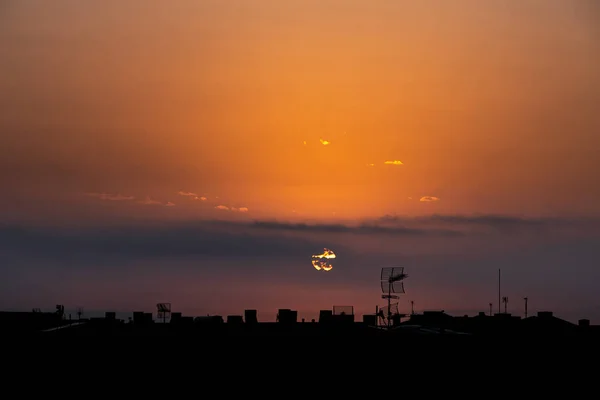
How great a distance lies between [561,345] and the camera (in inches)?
4082

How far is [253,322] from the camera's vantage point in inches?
4306

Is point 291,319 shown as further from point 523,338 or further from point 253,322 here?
point 523,338

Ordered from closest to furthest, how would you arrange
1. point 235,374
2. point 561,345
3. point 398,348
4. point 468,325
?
point 235,374 → point 398,348 → point 561,345 → point 468,325

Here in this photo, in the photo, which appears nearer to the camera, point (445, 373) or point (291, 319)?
point (445, 373)

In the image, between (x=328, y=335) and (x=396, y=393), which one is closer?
(x=396, y=393)

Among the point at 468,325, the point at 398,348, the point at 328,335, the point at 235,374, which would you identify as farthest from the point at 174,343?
the point at 468,325

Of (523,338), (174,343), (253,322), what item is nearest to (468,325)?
(523,338)

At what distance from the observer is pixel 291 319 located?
4311 inches

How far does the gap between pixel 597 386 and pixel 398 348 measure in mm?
20079

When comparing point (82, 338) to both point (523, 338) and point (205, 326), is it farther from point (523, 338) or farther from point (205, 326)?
point (523, 338)

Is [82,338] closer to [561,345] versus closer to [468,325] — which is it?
[561,345]

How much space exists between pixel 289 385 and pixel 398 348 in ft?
42.2

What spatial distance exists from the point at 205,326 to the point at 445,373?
24765 mm

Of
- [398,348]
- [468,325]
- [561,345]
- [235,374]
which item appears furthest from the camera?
[468,325]
